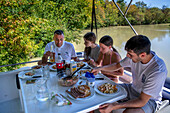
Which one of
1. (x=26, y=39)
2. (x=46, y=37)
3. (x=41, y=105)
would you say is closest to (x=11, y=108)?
(x=41, y=105)

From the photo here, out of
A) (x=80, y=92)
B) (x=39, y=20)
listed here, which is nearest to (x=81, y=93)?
(x=80, y=92)

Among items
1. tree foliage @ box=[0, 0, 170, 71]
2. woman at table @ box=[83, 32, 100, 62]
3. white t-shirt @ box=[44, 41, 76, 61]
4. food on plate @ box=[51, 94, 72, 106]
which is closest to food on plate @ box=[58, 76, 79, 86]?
food on plate @ box=[51, 94, 72, 106]

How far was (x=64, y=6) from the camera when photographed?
541 cm

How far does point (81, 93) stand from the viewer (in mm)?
1172

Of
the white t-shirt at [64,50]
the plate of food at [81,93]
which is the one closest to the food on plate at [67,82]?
the plate of food at [81,93]

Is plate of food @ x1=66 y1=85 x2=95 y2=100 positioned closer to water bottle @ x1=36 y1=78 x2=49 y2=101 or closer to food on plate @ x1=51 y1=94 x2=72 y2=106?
food on plate @ x1=51 y1=94 x2=72 y2=106

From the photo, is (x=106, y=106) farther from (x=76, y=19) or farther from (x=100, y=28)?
(x=100, y=28)

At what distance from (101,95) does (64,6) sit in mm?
4966

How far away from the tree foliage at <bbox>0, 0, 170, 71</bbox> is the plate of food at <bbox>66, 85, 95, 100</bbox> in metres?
3.44

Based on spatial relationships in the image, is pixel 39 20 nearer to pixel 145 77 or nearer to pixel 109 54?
pixel 109 54

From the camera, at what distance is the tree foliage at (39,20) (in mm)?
3918

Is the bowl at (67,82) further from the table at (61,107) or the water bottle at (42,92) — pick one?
the water bottle at (42,92)

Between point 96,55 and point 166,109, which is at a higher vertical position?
point 96,55

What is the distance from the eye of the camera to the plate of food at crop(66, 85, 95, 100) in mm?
1126
